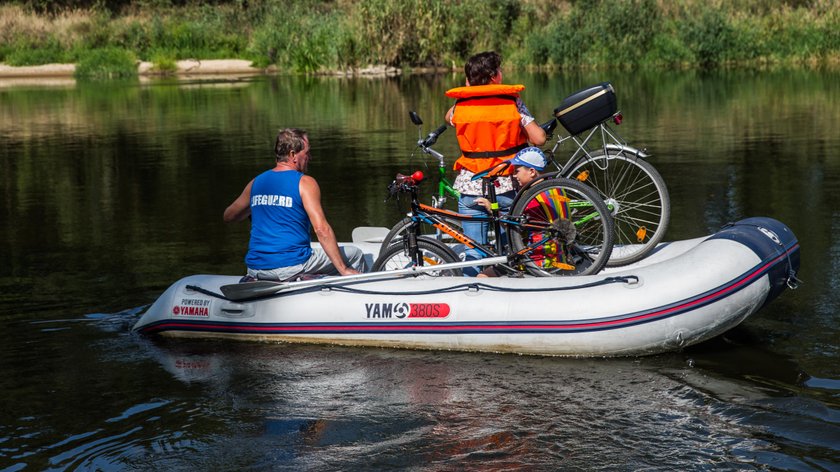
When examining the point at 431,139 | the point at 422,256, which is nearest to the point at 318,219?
the point at 422,256

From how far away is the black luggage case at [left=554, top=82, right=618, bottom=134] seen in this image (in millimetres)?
7473

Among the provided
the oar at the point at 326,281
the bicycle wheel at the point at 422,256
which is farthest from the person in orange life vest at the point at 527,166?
the oar at the point at 326,281

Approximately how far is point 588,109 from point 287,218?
215cm

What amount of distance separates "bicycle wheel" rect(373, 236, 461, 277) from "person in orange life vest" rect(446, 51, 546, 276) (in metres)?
0.23

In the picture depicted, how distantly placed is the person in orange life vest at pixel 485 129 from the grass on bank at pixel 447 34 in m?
27.2

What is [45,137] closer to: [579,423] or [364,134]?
[364,134]

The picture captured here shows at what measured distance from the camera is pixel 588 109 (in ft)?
24.6

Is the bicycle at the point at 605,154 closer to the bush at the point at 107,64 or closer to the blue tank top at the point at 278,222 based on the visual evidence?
the blue tank top at the point at 278,222

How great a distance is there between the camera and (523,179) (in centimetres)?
754

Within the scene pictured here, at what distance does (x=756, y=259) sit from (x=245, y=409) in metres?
3.17

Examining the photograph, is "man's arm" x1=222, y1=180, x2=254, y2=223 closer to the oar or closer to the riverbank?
the oar

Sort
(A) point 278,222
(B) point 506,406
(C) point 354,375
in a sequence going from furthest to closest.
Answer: (A) point 278,222, (C) point 354,375, (B) point 506,406

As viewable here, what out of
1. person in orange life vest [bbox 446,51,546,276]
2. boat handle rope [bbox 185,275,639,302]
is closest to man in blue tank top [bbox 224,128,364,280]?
boat handle rope [bbox 185,275,639,302]

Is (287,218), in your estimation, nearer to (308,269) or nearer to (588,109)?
(308,269)
